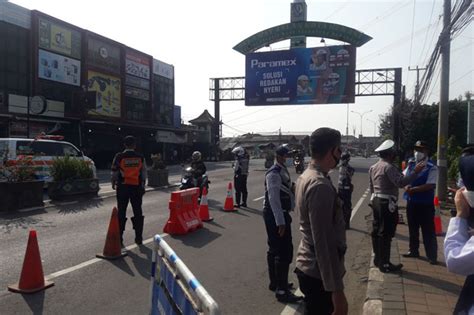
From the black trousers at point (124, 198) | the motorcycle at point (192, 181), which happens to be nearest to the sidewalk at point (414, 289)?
the black trousers at point (124, 198)

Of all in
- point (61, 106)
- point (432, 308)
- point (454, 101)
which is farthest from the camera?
point (454, 101)

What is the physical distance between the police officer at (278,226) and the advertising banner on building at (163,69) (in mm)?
39880

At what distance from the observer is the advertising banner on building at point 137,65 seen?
3897cm

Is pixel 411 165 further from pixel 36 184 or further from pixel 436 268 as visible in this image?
pixel 36 184

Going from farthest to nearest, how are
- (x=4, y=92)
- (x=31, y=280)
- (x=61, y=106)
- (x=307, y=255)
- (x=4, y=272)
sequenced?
(x=61, y=106) → (x=4, y=92) → (x=4, y=272) → (x=31, y=280) → (x=307, y=255)

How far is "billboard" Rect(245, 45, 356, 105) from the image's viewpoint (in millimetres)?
33375

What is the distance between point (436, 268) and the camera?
246 inches

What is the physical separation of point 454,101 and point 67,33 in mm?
38918

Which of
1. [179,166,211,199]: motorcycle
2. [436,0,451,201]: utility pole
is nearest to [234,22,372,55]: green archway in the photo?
[436,0,451,201]: utility pole

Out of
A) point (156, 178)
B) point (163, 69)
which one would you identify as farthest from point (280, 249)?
point (163, 69)

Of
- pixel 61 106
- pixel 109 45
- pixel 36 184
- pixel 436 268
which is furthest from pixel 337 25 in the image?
pixel 436 268

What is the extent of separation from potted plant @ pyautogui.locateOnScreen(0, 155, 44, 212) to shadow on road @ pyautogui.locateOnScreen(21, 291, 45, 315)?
6922 mm

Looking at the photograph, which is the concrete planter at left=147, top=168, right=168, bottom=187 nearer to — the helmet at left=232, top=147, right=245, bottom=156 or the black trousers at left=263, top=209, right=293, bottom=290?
the helmet at left=232, top=147, right=245, bottom=156

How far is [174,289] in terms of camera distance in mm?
2936
